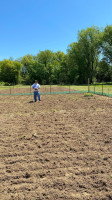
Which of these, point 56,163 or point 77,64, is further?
point 77,64

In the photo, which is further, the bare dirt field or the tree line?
the tree line

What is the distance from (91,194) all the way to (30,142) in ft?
7.46

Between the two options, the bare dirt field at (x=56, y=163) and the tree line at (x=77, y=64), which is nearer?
the bare dirt field at (x=56, y=163)

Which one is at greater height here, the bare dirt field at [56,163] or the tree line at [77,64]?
the tree line at [77,64]

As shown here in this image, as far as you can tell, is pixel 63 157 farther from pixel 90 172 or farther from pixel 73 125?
pixel 73 125

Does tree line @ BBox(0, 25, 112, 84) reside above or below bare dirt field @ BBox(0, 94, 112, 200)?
above

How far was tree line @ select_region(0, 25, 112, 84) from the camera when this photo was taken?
4028cm

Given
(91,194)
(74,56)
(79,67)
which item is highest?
(74,56)

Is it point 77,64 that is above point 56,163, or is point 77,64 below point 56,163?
above

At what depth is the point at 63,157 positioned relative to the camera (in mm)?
3365

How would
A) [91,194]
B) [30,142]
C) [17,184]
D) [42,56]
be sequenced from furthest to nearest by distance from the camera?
1. [42,56]
2. [30,142]
3. [17,184]
4. [91,194]

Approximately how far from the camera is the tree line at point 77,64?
132ft

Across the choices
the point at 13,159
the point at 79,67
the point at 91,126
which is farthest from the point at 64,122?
the point at 79,67

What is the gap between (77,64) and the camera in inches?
1794
